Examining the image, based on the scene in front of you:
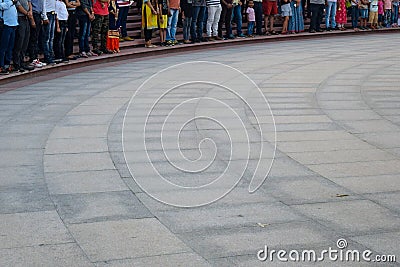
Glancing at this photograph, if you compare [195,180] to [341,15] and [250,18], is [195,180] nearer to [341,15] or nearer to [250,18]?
[250,18]

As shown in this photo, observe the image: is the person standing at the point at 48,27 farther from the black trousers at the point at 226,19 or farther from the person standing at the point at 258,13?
the person standing at the point at 258,13

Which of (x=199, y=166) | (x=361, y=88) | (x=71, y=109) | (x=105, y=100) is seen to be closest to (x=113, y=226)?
(x=199, y=166)

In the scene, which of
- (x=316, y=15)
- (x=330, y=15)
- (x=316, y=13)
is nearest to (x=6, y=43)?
(x=316, y=13)

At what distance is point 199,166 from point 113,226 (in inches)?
90.8

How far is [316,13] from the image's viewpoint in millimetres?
30312

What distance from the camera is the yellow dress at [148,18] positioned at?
23094 millimetres

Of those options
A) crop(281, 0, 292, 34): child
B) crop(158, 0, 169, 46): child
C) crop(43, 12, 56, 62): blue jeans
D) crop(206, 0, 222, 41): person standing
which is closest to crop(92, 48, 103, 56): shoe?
crop(43, 12, 56, 62): blue jeans

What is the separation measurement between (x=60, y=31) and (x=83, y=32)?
53.7 inches

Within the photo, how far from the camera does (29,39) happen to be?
17734 millimetres

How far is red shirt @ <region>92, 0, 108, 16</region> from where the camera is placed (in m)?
21.0

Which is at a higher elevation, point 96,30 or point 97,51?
point 96,30

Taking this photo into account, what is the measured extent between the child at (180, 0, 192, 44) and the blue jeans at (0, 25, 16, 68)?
8.28 metres

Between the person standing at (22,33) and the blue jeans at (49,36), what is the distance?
895 mm

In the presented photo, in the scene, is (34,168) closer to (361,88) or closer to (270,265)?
(270,265)
